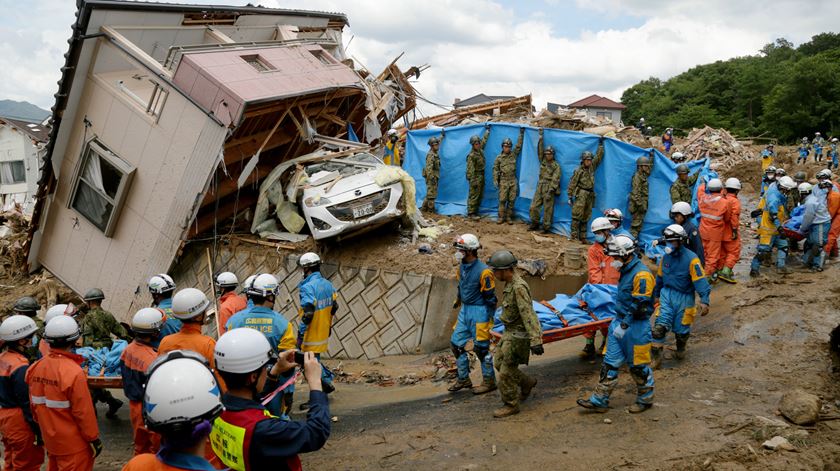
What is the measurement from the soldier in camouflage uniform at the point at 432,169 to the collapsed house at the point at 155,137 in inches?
73.4

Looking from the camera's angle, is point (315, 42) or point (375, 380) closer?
point (375, 380)

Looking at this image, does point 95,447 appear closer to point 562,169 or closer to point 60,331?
point 60,331

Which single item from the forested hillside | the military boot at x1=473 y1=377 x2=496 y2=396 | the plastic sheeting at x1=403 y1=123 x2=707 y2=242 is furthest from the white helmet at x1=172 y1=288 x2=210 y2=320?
the forested hillside

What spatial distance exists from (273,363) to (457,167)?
406 inches

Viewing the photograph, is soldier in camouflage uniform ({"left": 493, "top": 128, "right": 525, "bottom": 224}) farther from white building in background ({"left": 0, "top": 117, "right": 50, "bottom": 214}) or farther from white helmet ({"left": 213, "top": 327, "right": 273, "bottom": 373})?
white building in background ({"left": 0, "top": 117, "right": 50, "bottom": 214})

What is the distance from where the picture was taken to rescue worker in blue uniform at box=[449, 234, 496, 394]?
6379 mm

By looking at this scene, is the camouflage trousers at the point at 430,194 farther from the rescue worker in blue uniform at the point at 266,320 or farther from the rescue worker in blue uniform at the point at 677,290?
the rescue worker in blue uniform at the point at 266,320

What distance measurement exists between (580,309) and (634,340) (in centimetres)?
125

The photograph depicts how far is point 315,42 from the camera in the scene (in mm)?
14125

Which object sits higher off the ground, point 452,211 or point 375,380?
point 452,211

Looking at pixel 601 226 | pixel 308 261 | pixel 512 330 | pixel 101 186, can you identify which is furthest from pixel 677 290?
pixel 101 186

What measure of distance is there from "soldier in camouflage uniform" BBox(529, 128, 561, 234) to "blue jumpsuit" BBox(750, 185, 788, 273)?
375 cm

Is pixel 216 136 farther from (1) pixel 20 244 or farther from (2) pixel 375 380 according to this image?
(1) pixel 20 244

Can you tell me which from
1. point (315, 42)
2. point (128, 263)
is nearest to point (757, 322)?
point (128, 263)
